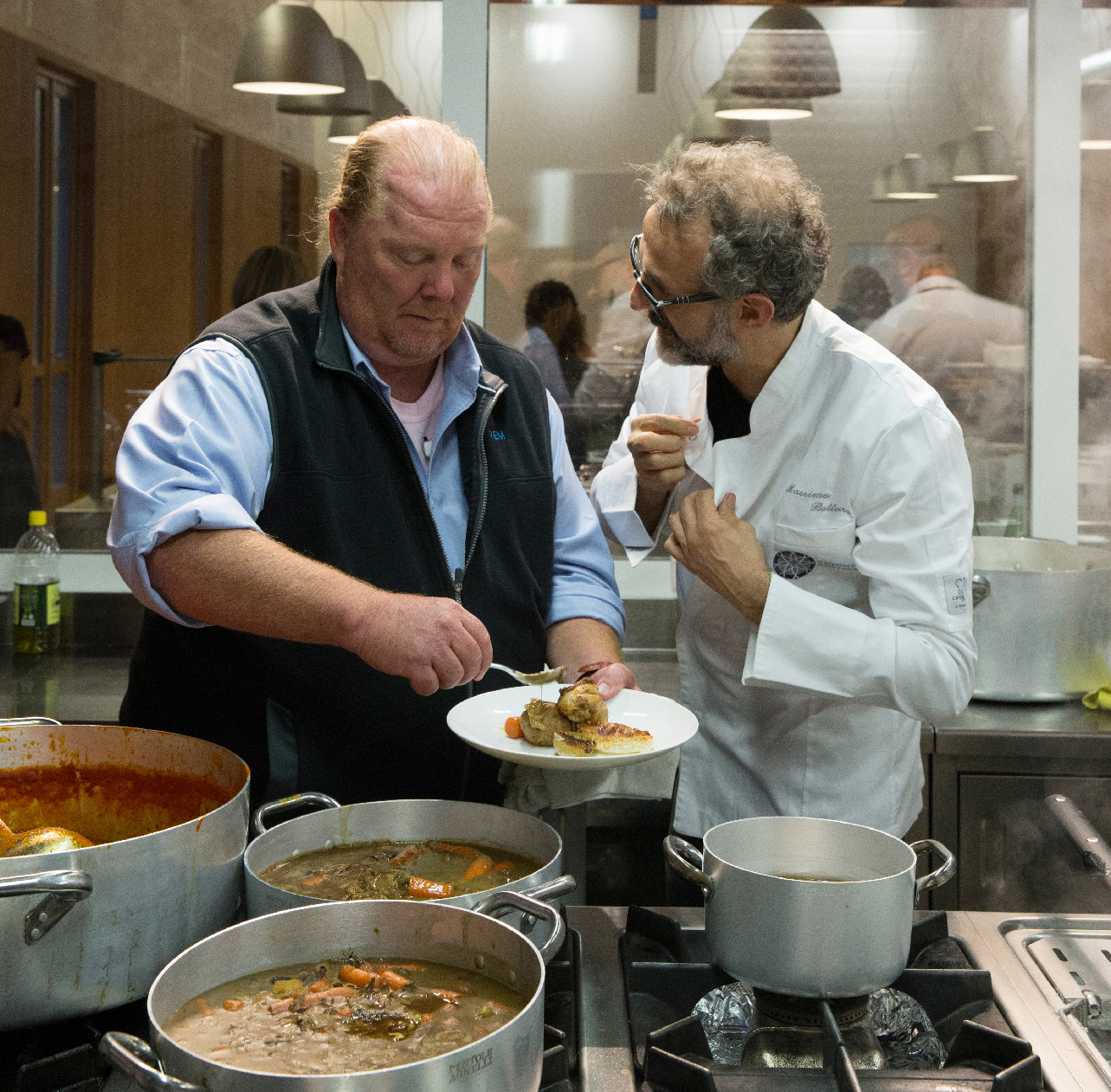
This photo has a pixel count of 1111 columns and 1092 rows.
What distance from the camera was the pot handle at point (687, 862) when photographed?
0.98 m

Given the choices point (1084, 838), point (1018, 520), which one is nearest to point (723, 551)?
point (1084, 838)

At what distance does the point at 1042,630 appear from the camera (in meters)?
2.30

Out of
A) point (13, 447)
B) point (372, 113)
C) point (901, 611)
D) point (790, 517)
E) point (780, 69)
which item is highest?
point (780, 69)

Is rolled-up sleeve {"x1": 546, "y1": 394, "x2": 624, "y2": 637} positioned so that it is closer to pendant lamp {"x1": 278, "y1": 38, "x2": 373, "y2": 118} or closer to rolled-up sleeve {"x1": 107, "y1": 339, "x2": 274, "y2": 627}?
rolled-up sleeve {"x1": 107, "y1": 339, "x2": 274, "y2": 627}

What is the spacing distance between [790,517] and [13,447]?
2.05 m

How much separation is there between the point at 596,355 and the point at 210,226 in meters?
1.00

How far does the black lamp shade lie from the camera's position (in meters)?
2.84

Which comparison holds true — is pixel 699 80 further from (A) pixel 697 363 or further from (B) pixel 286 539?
(B) pixel 286 539

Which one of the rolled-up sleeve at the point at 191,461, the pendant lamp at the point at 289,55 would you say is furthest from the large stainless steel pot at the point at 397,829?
the pendant lamp at the point at 289,55

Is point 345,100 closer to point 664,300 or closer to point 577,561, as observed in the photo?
point 664,300

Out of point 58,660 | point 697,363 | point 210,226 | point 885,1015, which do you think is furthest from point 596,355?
point 885,1015

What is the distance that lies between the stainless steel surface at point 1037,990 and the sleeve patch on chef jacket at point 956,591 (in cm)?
48

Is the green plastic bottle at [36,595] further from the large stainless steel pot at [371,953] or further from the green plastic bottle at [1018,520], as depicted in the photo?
the green plastic bottle at [1018,520]

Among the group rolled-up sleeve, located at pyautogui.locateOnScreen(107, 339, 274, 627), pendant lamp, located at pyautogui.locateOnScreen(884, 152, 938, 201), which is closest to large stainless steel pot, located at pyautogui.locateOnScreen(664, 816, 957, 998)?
rolled-up sleeve, located at pyautogui.locateOnScreen(107, 339, 274, 627)
